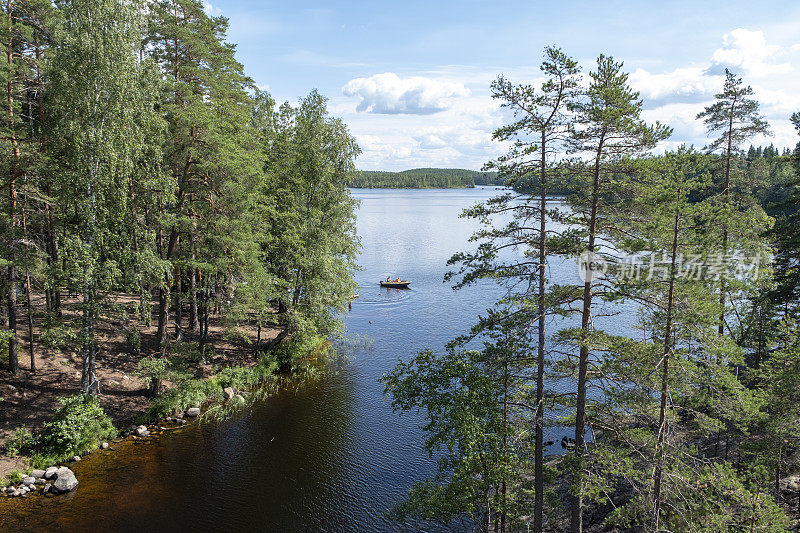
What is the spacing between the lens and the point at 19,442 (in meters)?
17.2

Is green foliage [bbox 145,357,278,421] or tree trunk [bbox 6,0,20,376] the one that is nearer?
tree trunk [bbox 6,0,20,376]

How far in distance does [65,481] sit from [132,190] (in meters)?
11.5

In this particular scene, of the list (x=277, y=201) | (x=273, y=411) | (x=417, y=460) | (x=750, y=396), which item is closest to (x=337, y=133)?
(x=277, y=201)

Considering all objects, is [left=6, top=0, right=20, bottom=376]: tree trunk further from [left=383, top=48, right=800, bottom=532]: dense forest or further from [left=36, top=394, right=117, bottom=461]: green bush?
[left=383, top=48, right=800, bottom=532]: dense forest

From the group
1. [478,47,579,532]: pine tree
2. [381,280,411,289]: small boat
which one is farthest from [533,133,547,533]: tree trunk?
[381,280,411,289]: small boat

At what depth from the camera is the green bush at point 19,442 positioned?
1692 cm

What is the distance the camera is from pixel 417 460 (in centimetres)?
1958

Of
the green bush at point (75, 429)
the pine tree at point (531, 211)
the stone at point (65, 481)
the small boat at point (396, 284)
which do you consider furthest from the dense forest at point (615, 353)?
the small boat at point (396, 284)

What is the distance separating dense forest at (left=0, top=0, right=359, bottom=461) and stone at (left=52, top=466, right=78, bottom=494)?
4.69 ft

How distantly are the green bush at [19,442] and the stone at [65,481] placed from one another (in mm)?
1853

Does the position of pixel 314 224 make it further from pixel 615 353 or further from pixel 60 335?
pixel 615 353

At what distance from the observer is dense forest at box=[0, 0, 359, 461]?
17.4 metres

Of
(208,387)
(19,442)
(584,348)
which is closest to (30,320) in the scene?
(19,442)

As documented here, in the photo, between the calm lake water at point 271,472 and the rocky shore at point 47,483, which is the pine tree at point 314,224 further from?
the rocky shore at point 47,483
